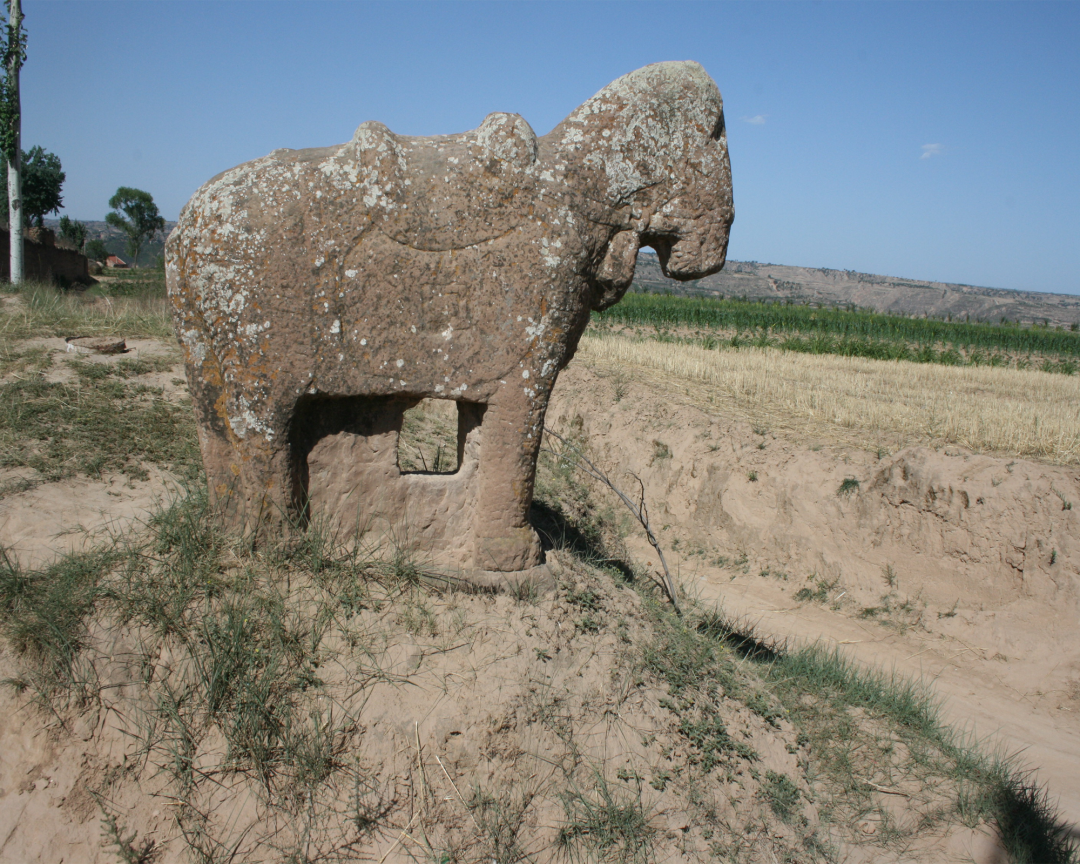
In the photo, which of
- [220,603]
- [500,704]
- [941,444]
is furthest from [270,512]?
[941,444]

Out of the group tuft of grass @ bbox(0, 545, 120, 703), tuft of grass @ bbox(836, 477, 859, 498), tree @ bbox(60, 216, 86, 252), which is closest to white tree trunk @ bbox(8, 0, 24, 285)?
tuft of grass @ bbox(0, 545, 120, 703)

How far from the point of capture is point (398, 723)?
3.09 metres

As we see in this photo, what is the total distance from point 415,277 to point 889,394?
34.0ft

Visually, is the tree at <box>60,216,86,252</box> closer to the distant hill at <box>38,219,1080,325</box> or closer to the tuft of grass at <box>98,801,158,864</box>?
the distant hill at <box>38,219,1080,325</box>

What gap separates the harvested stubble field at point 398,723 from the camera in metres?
2.77

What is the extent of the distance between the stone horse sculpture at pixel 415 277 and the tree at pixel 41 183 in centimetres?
3241

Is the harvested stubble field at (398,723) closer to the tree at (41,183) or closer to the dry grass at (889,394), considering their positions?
the dry grass at (889,394)

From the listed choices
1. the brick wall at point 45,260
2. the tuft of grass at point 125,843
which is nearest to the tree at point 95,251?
the brick wall at point 45,260

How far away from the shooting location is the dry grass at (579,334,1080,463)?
8.24m

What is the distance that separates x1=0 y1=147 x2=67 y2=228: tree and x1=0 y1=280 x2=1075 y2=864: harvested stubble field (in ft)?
102

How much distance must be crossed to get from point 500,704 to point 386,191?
245 cm

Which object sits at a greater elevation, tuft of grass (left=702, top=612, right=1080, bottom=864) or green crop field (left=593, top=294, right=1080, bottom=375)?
green crop field (left=593, top=294, right=1080, bottom=375)

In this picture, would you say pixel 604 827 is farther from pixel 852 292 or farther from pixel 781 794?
pixel 852 292

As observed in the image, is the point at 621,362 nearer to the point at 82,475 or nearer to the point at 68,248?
the point at 82,475
